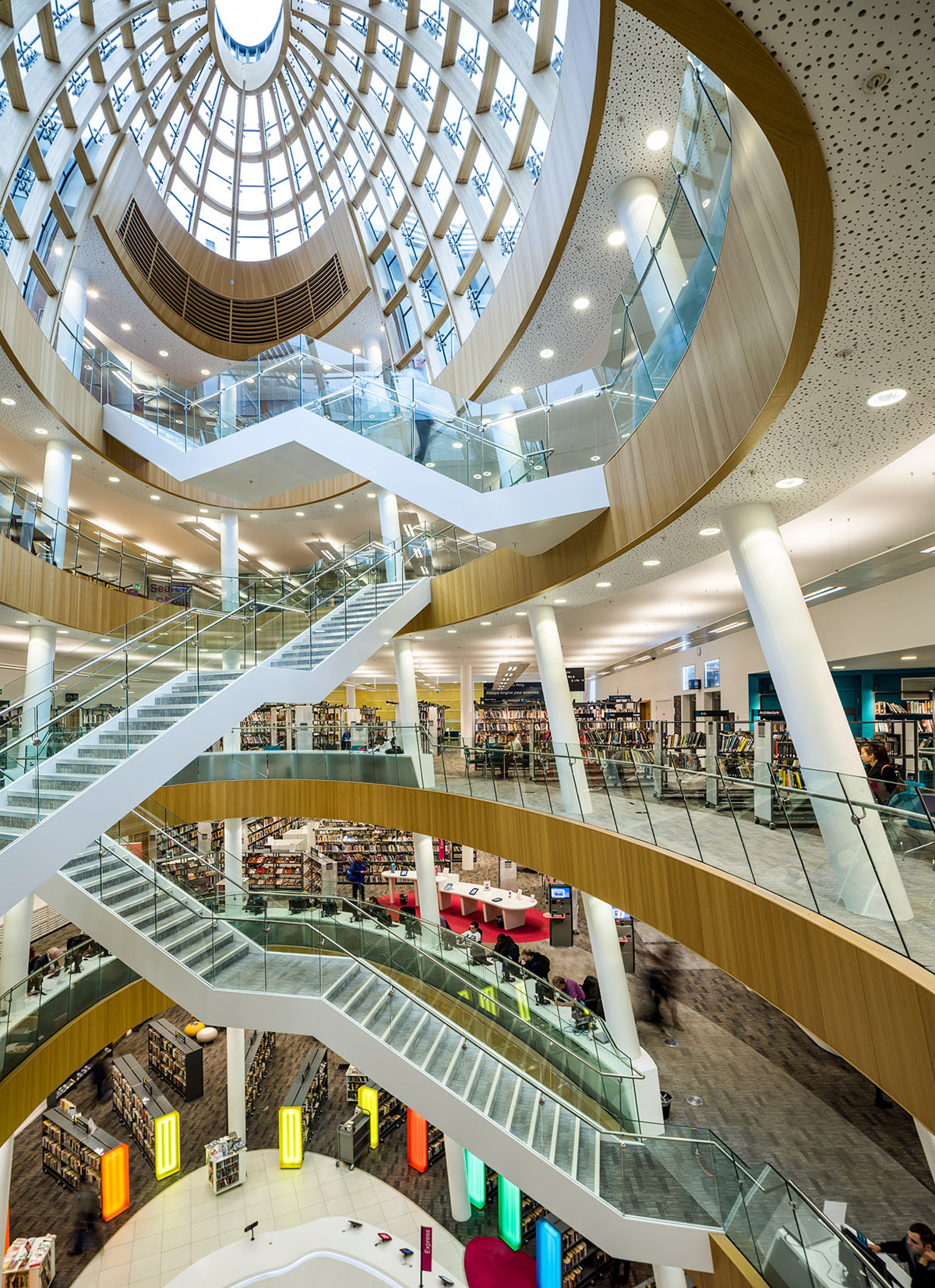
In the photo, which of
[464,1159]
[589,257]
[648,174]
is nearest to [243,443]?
[589,257]

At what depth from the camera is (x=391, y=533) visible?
1355cm

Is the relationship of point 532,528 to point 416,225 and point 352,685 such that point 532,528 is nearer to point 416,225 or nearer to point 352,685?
point 416,225

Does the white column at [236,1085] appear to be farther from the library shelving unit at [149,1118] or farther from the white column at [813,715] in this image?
the white column at [813,715]

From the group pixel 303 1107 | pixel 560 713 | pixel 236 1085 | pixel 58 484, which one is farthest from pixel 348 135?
pixel 303 1107

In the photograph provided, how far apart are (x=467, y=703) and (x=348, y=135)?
55.2 ft

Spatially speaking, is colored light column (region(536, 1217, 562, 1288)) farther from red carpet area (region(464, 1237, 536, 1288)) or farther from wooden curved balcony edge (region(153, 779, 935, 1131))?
wooden curved balcony edge (region(153, 779, 935, 1131))

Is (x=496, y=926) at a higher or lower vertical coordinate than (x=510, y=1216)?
higher

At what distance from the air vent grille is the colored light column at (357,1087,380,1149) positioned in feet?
64.9

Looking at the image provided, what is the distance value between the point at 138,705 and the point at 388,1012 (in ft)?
17.4

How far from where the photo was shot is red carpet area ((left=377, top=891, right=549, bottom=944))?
56.0ft

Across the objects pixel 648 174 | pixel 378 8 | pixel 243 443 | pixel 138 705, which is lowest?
pixel 138 705

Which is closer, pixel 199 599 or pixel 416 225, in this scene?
pixel 199 599

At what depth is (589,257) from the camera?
987cm

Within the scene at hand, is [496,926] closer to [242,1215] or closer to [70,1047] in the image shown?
[242,1215]
